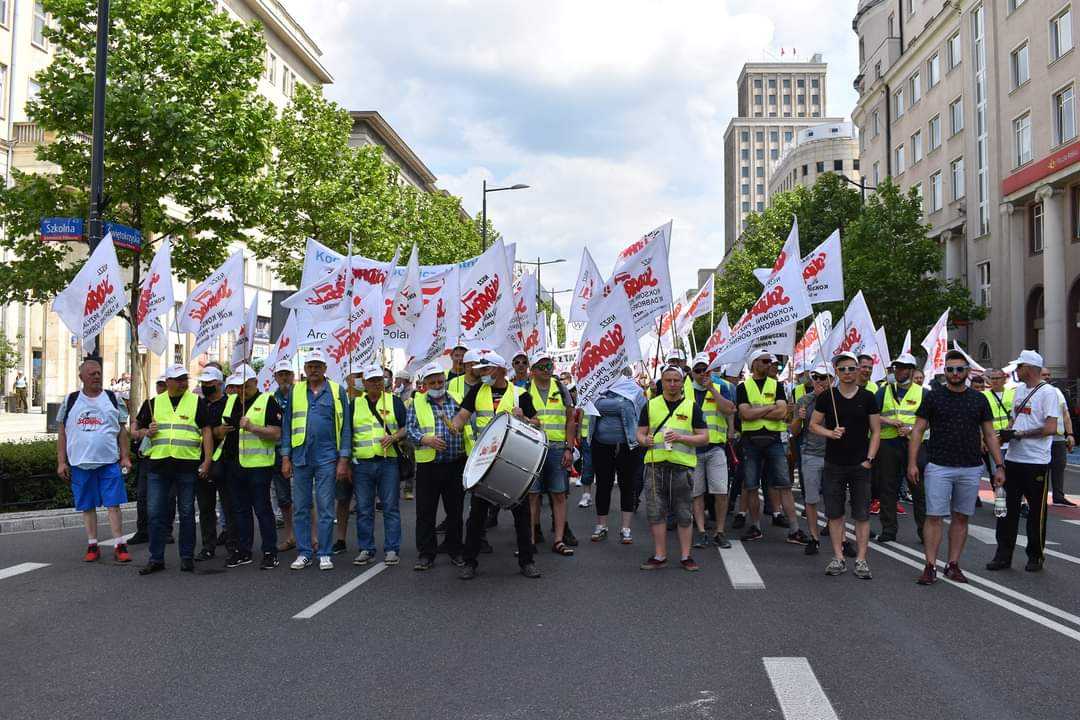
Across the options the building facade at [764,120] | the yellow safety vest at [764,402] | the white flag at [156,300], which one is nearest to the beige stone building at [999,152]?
the yellow safety vest at [764,402]

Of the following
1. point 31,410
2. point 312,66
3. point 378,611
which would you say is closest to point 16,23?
point 31,410

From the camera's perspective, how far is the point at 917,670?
18.7ft

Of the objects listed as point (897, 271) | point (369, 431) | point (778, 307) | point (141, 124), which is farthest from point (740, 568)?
point (897, 271)

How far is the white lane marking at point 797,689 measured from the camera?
16.2 ft

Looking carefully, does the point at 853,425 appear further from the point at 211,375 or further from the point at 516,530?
the point at 211,375

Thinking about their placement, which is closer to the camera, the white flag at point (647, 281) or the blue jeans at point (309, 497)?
the blue jeans at point (309, 497)

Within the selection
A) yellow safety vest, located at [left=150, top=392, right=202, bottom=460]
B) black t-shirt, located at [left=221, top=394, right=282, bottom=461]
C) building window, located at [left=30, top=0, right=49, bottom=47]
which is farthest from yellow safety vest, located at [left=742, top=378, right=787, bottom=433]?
building window, located at [left=30, top=0, right=49, bottom=47]

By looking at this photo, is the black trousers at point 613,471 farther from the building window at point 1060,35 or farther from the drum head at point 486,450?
the building window at point 1060,35

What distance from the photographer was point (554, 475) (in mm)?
10062

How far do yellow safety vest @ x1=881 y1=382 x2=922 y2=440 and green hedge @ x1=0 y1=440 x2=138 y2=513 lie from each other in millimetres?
10020

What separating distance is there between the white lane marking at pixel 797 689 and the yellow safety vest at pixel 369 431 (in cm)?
463

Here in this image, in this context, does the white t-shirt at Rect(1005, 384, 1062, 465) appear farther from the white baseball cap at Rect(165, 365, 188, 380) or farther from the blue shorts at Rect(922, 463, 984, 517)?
the white baseball cap at Rect(165, 365, 188, 380)

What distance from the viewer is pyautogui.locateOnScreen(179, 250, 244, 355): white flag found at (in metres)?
12.3

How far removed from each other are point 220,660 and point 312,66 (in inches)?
2340
